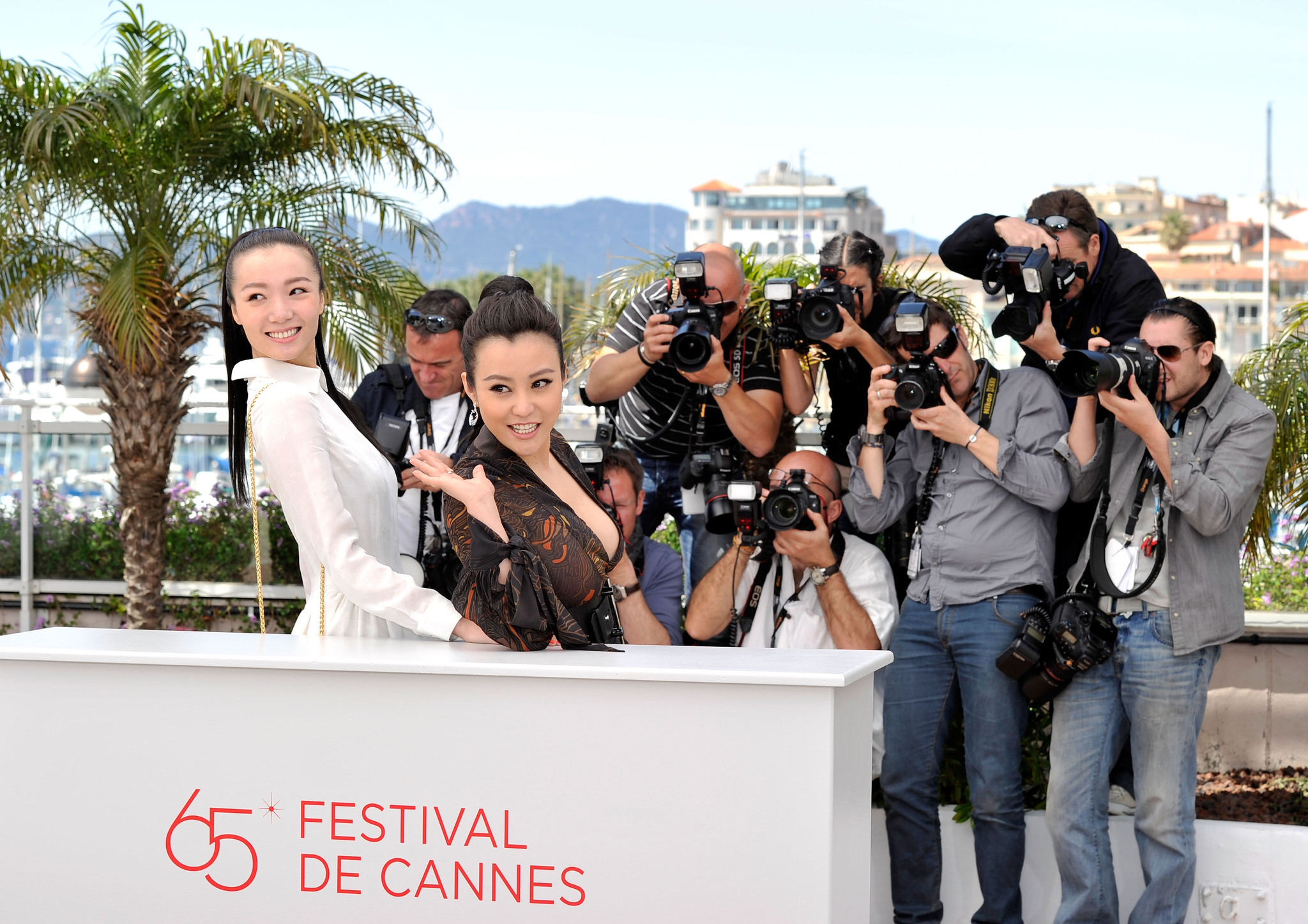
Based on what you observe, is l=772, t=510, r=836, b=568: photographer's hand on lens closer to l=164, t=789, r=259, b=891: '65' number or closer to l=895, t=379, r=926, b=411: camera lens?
l=895, t=379, r=926, b=411: camera lens

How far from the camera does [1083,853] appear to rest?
335cm

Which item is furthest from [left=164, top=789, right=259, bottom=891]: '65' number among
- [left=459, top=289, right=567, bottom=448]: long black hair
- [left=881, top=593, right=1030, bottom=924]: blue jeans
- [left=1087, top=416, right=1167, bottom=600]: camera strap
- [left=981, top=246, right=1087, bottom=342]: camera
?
[left=981, top=246, right=1087, bottom=342]: camera

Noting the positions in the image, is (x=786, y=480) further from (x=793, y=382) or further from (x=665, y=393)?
(x=665, y=393)

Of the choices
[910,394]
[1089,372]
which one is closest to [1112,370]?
[1089,372]

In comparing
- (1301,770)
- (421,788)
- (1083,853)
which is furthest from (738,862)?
(1301,770)

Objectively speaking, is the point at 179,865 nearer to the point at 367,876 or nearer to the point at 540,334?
the point at 367,876

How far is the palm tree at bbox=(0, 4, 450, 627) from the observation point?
5707 mm

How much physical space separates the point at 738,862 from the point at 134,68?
5.30m

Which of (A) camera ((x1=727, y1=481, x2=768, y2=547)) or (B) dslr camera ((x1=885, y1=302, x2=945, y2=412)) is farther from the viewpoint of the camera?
(A) camera ((x1=727, y1=481, x2=768, y2=547))

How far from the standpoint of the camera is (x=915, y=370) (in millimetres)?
3533

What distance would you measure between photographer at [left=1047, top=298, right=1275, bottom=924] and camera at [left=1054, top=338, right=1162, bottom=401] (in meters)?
0.02

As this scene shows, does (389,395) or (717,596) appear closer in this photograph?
(717,596)

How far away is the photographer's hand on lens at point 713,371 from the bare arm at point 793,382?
267 mm

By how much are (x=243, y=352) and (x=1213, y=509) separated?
238 cm
